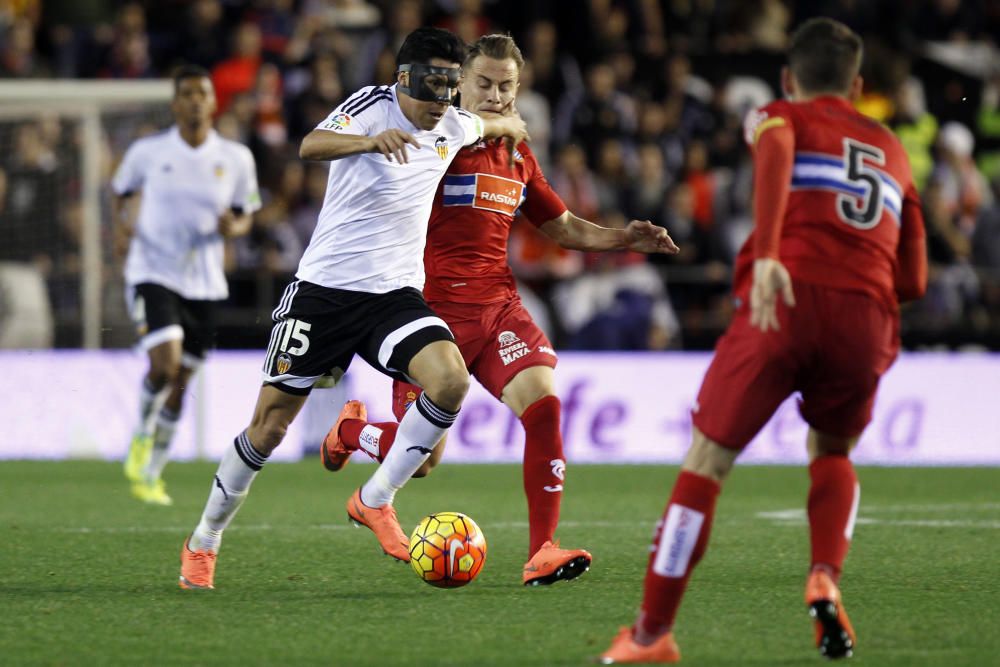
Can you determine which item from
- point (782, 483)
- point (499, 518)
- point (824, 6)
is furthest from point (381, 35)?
point (499, 518)

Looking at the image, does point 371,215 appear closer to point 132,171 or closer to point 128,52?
point 132,171

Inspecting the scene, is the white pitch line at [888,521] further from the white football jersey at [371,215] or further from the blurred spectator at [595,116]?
the blurred spectator at [595,116]

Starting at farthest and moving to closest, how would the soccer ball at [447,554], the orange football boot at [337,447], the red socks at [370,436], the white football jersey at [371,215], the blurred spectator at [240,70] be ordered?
the blurred spectator at [240,70]
the orange football boot at [337,447]
the red socks at [370,436]
the white football jersey at [371,215]
the soccer ball at [447,554]

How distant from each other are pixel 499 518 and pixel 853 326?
15.5ft

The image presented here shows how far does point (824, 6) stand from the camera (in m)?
18.8

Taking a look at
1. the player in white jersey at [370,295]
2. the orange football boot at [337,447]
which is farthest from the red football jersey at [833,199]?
the orange football boot at [337,447]

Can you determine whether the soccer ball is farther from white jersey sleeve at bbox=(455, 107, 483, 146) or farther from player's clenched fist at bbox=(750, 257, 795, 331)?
player's clenched fist at bbox=(750, 257, 795, 331)

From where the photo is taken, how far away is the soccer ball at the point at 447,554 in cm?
646

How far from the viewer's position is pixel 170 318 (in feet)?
35.2

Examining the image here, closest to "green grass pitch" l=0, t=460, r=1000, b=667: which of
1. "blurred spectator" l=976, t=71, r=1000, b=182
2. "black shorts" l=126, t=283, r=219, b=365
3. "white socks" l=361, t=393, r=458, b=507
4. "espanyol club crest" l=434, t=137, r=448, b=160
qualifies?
"white socks" l=361, t=393, r=458, b=507

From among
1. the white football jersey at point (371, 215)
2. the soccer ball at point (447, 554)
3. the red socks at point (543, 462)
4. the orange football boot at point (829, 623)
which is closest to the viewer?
the orange football boot at point (829, 623)

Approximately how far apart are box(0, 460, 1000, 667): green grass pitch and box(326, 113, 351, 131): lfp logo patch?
5.86 feet

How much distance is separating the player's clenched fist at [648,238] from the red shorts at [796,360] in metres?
1.84

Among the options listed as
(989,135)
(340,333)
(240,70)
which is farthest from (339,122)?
(989,135)
